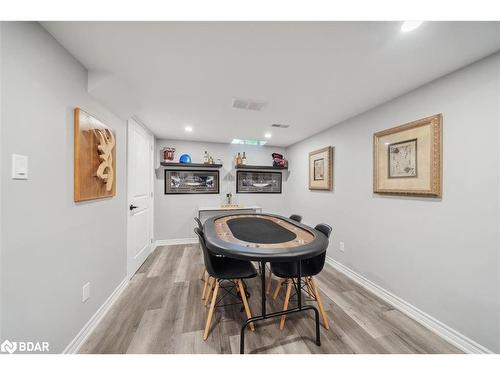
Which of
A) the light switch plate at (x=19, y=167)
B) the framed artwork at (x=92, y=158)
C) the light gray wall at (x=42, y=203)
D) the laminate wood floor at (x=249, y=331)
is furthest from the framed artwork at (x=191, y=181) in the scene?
the light switch plate at (x=19, y=167)

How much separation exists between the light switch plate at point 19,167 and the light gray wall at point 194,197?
2883mm

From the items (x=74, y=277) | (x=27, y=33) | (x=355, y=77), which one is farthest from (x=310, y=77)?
(x=74, y=277)

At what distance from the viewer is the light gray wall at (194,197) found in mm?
3869

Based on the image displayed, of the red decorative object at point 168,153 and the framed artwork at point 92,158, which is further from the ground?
the red decorative object at point 168,153

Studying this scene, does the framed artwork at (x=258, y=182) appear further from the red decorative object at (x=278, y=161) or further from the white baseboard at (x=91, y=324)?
the white baseboard at (x=91, y=324)

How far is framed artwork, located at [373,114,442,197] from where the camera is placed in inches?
63.9

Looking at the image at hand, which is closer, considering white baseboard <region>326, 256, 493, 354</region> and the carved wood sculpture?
white baseboard <region>326, 256, 493, 354</region>

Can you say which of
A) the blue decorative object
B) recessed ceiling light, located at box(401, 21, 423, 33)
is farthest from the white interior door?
recessed ceiling light, located at box(401, 21, 423, 33)

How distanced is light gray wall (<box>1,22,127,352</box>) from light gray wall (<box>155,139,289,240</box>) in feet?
7.49

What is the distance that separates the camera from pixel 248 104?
2.19 metres

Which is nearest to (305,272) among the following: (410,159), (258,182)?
(410,159)

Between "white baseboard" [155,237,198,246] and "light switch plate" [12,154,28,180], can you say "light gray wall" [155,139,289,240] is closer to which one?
"white baseboard" [155,237,198,246]
